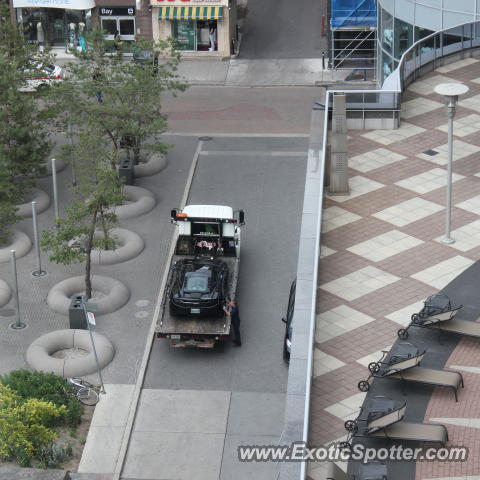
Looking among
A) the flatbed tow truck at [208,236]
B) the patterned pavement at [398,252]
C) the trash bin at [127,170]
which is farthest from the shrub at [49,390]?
the trash bin at [127,170]

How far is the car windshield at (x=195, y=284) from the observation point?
30.6 metres

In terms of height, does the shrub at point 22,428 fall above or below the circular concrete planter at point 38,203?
below

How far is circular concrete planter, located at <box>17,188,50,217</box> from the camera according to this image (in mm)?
38469

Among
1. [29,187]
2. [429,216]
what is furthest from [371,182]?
[29,187]

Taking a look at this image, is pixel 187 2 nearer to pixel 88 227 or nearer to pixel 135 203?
pixel 135 203

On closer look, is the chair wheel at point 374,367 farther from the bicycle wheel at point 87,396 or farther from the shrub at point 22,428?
the bicycle wheel at point 87,396

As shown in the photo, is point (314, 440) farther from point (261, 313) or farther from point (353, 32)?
point (353, 32)

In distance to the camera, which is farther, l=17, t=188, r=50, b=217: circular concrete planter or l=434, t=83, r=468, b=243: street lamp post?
l=17, t=188, r=50, b=217: circular concrete planter

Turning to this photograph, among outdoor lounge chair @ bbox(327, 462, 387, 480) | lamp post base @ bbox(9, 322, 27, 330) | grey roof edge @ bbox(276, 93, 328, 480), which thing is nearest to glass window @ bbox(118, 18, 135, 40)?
lamp post base @ bbox(9, 322, 27, 330)

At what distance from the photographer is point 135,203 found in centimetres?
3912

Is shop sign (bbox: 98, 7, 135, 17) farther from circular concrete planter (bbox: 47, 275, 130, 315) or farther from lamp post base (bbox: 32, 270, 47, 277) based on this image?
circular concrete planter (bbox: 47, 275, 130, 315)

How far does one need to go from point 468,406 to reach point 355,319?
355 centimetres

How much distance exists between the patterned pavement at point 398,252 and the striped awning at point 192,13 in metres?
23.1

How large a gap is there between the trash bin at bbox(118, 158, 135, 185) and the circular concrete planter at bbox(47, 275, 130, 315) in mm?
7774
